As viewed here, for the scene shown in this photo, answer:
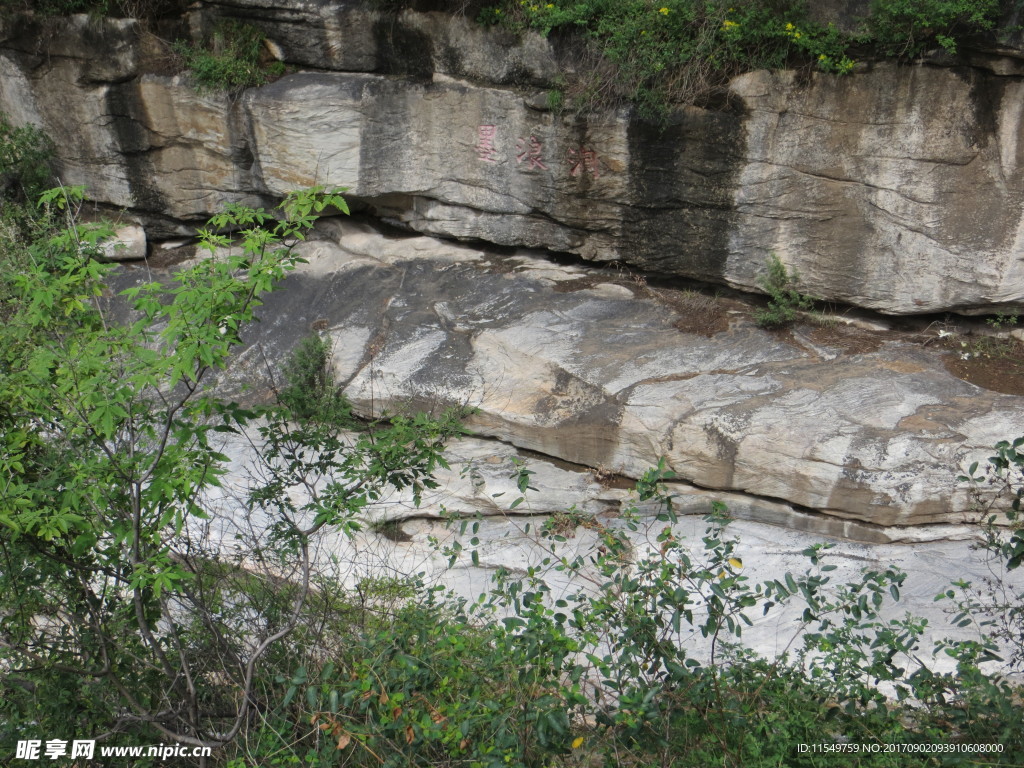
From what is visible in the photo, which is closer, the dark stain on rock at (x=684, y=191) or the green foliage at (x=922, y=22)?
the green foliage at (x=922, y=22)

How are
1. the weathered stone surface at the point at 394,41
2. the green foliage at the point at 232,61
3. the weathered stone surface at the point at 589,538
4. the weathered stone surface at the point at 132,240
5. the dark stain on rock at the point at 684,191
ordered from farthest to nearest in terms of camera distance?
the weathered stone surface at the point at 132,240 → the green foliage at the point at 232,61 → the weathered stone surface at the point at 394,41 → the dark stain on rock at the point at 684,191 → the weathered stone surface at the point at 589,538

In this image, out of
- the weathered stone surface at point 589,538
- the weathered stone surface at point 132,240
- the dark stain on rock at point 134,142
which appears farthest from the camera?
the weathered stone surface at point 132,240

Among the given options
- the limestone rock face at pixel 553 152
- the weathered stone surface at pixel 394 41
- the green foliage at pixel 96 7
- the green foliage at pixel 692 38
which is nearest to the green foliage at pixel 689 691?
the limestone rock face at pixel 553 152

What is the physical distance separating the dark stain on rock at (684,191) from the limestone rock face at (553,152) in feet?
0.04

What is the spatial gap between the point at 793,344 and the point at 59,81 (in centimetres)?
661

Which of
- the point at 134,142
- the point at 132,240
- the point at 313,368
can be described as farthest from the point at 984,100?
the point at 132,240

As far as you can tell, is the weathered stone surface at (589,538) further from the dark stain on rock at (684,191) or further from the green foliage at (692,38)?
the green foliage at (692,38)

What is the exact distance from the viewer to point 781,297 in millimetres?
5891

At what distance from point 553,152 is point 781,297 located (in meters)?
2.05

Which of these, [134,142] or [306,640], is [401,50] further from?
[306,640]

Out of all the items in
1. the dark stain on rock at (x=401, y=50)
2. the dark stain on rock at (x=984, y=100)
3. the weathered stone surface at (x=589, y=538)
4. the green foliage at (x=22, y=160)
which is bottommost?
the weathered stone surface at (x=589, y=538)

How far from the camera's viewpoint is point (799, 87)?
5445 millimetres

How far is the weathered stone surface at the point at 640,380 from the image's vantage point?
15.8 ft

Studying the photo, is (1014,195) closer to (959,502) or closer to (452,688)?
(959,502)
